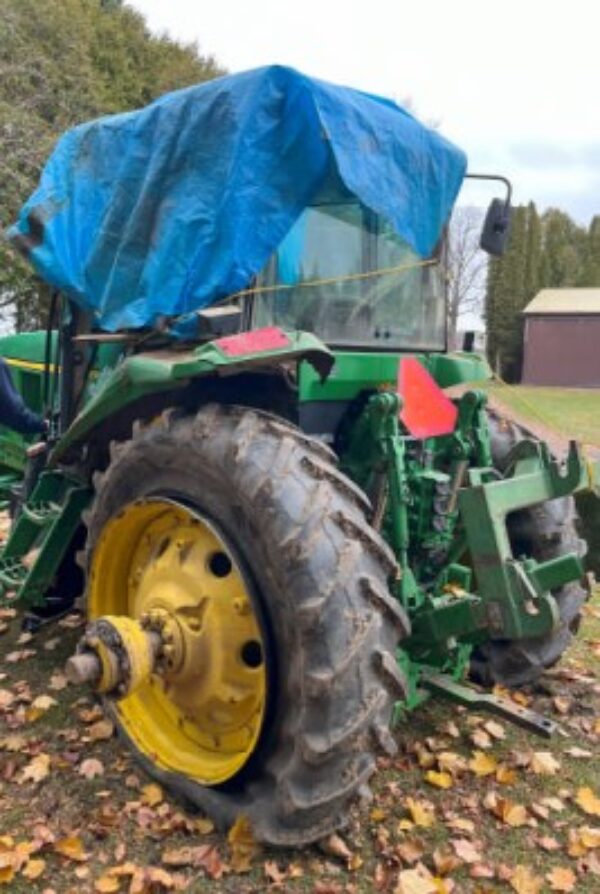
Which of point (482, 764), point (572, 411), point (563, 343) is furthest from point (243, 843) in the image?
point (563, 343)

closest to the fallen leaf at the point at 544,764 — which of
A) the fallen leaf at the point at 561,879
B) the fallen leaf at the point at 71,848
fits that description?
the fallen leaf at the point at 561,879

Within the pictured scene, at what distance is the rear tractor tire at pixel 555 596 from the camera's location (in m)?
Result: 4.07

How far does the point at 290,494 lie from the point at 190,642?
0.81 m

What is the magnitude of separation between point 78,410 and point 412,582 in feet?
7.22

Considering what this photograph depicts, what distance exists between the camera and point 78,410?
14.9 feet

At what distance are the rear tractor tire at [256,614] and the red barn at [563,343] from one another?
3656cm

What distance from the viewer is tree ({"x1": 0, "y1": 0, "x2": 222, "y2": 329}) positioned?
55.3 ft

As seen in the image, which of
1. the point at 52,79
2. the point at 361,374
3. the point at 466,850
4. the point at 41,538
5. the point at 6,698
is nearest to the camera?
the point at 466,850

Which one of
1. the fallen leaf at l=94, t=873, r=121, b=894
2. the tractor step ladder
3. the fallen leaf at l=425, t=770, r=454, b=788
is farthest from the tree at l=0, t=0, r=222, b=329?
the fallen leaf at l=94, t=873, r=121, b=894

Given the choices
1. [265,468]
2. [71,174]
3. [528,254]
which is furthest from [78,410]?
[528,254]

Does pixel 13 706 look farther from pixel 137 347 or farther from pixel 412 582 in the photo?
pixel 412 582

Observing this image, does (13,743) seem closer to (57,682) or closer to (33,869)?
(57,682)

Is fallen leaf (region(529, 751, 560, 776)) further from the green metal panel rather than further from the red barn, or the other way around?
the red barn

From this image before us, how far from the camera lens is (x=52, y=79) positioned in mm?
18359
